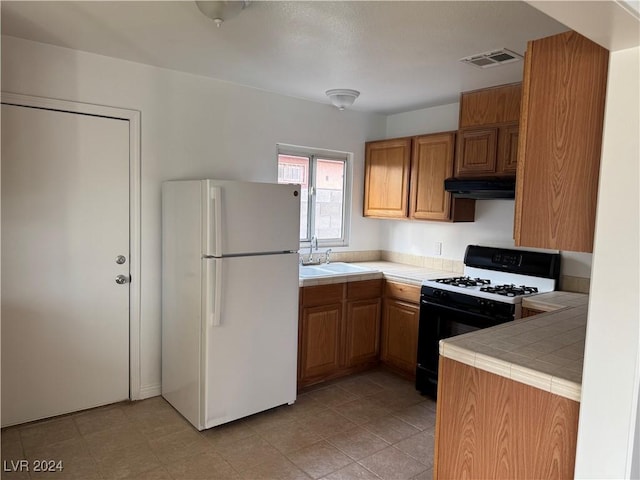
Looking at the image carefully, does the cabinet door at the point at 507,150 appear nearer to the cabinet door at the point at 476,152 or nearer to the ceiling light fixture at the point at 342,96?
the cabinet door at the point at 476,152

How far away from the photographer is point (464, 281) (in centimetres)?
341

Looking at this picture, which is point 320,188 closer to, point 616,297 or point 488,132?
point 488,132

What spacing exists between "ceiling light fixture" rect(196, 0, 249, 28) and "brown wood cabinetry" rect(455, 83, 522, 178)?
203 cm

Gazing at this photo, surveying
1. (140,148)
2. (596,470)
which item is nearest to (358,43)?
(140,148)

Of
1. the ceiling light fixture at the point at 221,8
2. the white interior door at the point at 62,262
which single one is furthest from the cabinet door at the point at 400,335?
the ceiling light fixture at the point at 221,8

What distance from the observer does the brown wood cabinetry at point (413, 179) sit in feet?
11.9

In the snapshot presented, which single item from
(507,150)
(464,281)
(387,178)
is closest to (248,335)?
(464,281)

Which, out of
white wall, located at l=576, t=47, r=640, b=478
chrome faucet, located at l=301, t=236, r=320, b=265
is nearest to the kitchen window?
chrome faucet, located at l=301, t=236, r=320, b=265

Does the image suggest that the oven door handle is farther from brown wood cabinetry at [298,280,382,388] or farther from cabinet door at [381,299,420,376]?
brown wood cabinetry at [298,280,382,388]

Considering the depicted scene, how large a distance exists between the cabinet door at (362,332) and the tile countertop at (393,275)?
0.71 ft

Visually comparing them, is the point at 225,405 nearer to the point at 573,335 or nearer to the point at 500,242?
the point at 573,335

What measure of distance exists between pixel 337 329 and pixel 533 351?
6.60ft

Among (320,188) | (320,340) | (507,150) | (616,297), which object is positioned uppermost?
(507,150)

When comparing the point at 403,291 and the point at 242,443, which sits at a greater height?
the point at 403,291
